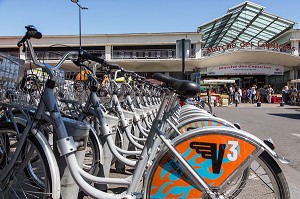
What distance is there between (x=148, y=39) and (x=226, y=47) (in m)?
7.98

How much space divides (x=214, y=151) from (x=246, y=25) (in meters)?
36.7

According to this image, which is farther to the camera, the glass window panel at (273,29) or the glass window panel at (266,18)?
the glass window panel at (273,29)

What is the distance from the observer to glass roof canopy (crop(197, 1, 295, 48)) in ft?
106

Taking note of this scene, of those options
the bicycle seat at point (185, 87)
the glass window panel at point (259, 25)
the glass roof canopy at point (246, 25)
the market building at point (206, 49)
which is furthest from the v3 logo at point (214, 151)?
the glass window panel at point (259, 25)

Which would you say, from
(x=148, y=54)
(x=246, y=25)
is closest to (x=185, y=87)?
(x=148, y=54)

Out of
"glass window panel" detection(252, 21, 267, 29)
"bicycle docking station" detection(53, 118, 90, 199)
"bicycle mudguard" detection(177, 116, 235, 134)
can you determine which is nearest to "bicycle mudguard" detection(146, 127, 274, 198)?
"bicycle docking station" detection(53, 118, 90, 199)

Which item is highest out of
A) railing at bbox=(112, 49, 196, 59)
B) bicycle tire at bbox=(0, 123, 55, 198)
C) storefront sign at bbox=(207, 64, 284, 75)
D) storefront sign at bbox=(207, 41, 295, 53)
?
storefront sign at bbox=(207, 41, 295, 53)

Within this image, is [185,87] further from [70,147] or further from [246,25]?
[246,25]

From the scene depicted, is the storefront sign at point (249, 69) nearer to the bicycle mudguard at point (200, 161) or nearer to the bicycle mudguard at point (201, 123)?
the bicycle mudguard at point (201, 123)

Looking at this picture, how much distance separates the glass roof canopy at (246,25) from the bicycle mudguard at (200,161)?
31084mm

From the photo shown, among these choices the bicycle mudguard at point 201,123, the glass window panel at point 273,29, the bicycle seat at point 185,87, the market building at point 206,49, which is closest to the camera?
the bicycle seat at point 185,87

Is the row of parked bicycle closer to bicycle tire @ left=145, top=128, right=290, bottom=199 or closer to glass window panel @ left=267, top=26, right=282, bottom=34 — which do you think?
bicycle tire @ left=145, top=128, right=290, bottom=199

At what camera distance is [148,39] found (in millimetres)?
34906

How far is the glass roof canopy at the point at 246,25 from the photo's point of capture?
32406 millimetres
